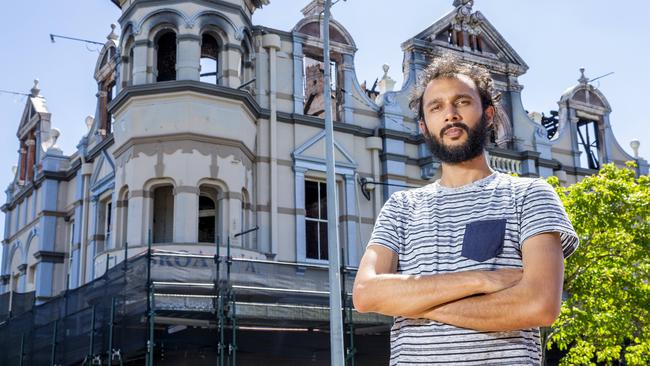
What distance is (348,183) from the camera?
2130 cm

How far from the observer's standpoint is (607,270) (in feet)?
53.2

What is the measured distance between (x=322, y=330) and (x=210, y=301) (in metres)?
2.97

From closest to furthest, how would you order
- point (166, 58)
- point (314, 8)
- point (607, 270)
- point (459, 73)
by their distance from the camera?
1. point (459, 73)
2. point (607, 270)
3. point (166, 58)
4. point (314, 8)

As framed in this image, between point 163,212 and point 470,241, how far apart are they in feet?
56.6

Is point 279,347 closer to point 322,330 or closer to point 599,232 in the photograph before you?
point 322,330

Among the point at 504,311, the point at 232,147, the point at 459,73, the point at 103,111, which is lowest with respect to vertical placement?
the point at 504,311

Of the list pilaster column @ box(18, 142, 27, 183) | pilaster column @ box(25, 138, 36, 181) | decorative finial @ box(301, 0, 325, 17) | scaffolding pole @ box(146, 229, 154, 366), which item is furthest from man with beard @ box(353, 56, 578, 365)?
pilaster column @ box(18, 142, 27, 183)

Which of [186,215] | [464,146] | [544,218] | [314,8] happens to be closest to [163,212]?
[186,215]

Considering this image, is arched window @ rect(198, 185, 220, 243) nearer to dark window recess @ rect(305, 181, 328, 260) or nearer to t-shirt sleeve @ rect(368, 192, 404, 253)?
dark window recess @ rect(305, 181, 328, 260)

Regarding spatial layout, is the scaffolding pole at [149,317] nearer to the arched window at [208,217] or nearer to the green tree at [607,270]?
the arched window at [208,217]

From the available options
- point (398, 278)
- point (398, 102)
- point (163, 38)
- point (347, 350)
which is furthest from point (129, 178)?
point (398, 278)

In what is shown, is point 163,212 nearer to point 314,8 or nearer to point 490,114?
point 314,8

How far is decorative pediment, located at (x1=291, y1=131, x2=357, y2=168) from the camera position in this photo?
20.7 m

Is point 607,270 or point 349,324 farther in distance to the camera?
point 349,324
